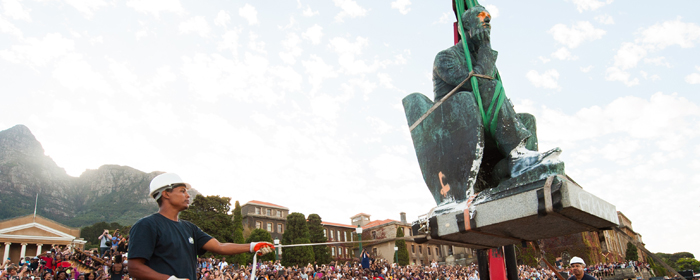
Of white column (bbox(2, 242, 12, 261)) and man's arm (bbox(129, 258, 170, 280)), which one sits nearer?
man's arm (bbox(129, 258, 170, 280))

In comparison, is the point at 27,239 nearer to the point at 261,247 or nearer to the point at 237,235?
the point at 237,235

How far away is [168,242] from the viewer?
2588mm

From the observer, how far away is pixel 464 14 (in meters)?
4.73

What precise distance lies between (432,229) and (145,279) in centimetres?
240

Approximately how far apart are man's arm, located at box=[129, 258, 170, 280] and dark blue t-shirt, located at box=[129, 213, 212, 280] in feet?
0.15

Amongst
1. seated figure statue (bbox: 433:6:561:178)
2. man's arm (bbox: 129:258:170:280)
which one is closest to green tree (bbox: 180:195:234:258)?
seated figure statue (bbox: 433:6:561:178)

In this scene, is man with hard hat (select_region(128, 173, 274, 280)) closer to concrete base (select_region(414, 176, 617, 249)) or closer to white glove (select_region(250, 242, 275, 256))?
white glove (select_region(250, 242, 275, 256))

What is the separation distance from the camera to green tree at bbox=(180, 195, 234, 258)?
1653 inches

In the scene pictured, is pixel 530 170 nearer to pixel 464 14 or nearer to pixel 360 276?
pixel 464 14

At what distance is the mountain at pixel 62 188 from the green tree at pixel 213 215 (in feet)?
271

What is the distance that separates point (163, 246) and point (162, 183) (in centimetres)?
41

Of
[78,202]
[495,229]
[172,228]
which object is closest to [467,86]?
[495,229]

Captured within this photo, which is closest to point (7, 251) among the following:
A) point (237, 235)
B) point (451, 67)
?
point (237, 235)

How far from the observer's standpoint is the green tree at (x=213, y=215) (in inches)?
1653
